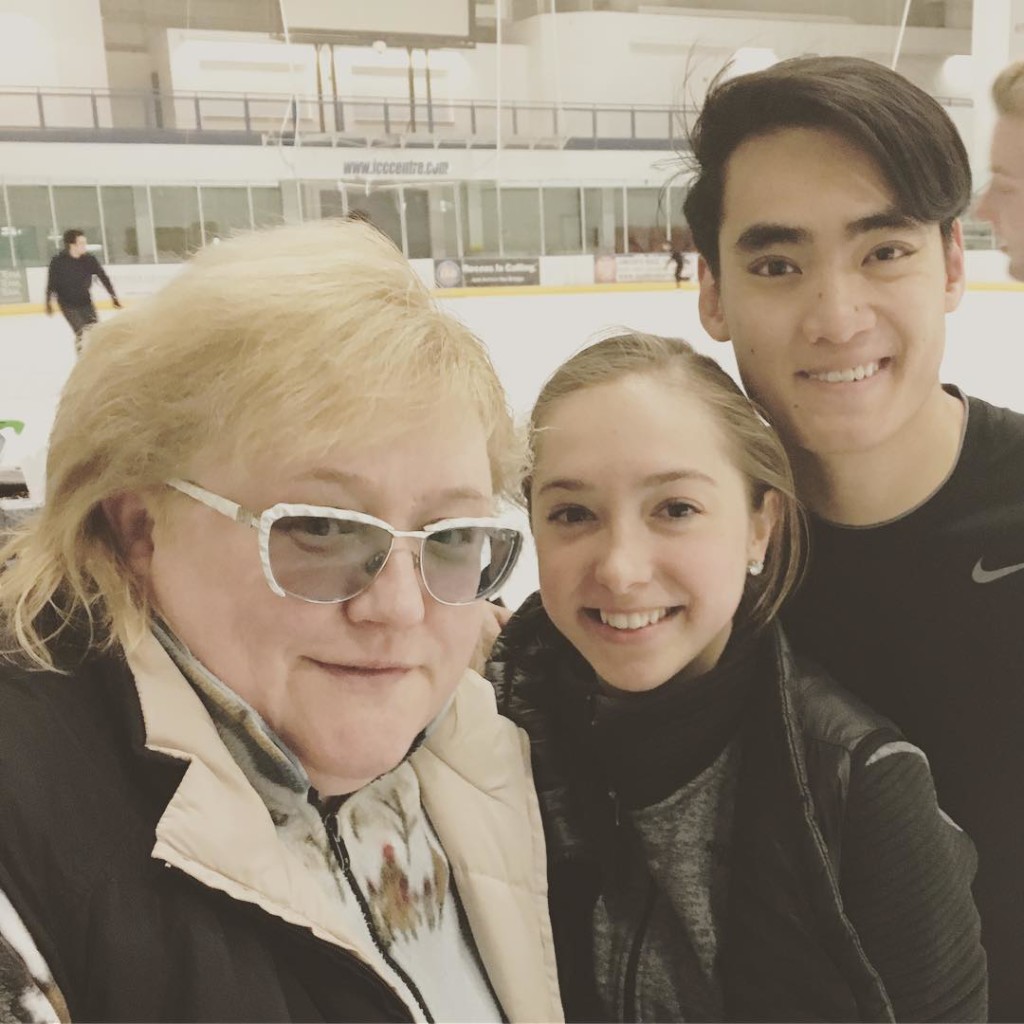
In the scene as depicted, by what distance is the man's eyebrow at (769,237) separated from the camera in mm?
1275

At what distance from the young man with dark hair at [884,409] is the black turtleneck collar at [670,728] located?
26 cm

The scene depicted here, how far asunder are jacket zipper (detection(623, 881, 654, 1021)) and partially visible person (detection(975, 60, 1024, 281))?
3.60ft

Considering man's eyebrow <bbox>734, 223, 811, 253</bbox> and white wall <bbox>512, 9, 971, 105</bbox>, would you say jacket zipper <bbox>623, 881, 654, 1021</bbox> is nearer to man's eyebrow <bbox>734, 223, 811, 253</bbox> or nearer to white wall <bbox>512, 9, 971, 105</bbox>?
man's eyebrow <bbox>734, 223, 811, 253</bbox>

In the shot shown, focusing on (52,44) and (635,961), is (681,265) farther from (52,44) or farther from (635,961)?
(52,44)

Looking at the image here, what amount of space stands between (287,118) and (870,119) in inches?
102

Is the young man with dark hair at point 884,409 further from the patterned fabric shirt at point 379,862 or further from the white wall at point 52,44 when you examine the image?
the white wall at point 52,44

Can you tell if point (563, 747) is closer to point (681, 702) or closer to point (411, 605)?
point (681, 702)

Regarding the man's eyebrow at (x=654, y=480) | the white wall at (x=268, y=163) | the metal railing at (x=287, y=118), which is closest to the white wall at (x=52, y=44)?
the metal railing at (x=287, y=118)

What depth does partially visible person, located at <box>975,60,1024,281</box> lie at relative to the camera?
4.90 feet

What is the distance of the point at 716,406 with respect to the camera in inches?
48.9

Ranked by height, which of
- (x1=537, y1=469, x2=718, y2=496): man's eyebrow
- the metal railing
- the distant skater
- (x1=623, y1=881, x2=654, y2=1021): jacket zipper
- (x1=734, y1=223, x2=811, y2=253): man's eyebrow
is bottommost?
(x1=623, y1=881, x2=654, y2=1021): jacket zipper

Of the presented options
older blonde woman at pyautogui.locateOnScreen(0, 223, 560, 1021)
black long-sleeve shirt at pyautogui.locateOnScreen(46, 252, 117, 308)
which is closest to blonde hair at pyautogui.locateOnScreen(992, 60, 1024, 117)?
older blonde woman at pyautogui.locateOnScreen(0, 223, 560, 1021)

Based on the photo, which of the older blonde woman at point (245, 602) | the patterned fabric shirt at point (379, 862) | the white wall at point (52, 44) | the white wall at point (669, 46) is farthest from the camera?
the white wall at point (52, 44)

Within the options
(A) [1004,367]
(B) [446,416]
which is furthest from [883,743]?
(A) [1004,367]
